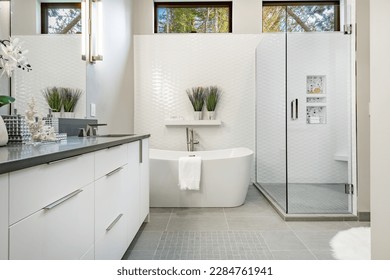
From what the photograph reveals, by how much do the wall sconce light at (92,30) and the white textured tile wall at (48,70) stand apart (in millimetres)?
118

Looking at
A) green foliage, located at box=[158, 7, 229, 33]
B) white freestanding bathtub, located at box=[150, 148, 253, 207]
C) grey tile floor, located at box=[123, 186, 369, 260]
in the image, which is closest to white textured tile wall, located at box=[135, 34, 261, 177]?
green foliage, located at box=[158, 7, 229, 33]

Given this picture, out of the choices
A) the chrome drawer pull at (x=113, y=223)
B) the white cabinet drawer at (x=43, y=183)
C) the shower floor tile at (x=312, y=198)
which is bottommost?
the shower floor tile at (x=312, y=198)

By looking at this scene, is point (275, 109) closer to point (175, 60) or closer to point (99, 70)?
point (175, 60)

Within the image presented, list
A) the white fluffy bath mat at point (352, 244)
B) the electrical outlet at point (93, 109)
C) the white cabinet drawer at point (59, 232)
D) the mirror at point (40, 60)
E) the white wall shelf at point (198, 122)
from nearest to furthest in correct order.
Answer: the white cabinet drawer at point (59, 232) < the mirror at point (40, 60) < the white fluffy bath mat at point (352, 244) < the electrical outlet at point (93, 109) < the white wall shelf at point (198, 122)

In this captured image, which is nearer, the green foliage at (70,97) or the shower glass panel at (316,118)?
the green foliage at (70,97)

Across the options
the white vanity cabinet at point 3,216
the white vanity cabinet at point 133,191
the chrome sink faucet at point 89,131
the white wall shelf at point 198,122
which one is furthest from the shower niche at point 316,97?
the white vanity cabinet at point 3,216

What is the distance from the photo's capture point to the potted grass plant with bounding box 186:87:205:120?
4.19 meters

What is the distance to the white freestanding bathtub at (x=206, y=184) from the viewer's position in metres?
3.24

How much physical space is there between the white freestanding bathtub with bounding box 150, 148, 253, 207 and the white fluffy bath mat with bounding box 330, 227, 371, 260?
1139 millimetres

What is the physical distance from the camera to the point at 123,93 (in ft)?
13.2

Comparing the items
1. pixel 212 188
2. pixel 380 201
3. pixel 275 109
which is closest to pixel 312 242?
pixel 380 201

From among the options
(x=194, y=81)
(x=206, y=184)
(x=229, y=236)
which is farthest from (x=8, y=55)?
(x=194, y=81)

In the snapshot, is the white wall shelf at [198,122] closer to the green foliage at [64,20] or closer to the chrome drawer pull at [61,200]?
the green foliage at [64,20]

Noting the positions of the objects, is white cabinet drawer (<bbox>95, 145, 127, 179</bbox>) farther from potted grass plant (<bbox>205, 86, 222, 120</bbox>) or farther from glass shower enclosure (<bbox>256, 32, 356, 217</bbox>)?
potted grass plant (<bbox>205, 86, 222, 120</bbox>)
